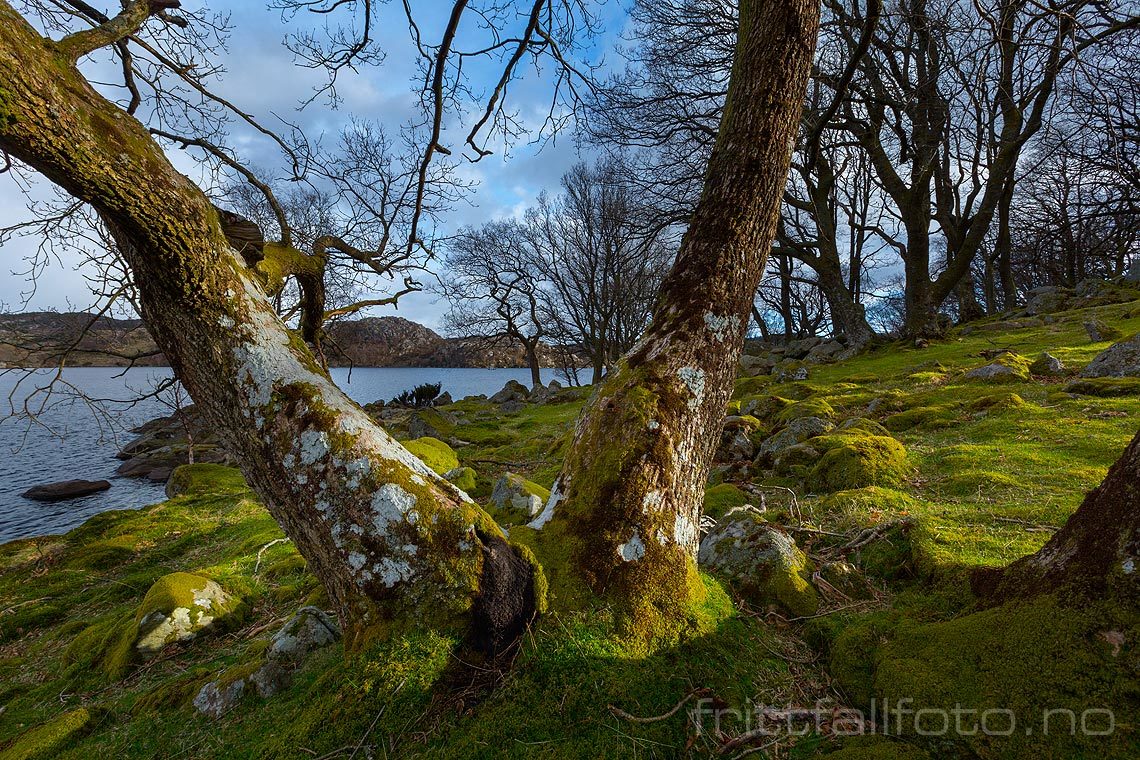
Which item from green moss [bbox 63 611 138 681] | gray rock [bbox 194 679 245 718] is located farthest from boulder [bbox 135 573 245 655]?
gray rock [bbox 194 679 245 718]

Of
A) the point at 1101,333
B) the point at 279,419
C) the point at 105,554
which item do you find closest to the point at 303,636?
the point at 279,419

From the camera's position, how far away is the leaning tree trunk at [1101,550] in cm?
143

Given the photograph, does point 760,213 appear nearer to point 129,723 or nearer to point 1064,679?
point 1064,679

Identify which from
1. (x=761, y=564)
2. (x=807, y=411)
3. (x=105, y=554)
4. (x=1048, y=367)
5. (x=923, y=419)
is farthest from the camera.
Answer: (x=1048, y=367)

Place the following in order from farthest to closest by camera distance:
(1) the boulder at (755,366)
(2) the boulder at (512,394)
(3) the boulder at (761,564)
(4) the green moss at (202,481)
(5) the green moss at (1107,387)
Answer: (2) the boulder at (512,394) → (1) the boulder at (755,366) → (4) the green moss at (202,481) → (5) the green moss at (1107,387) → (3) the boulder at (761,564)

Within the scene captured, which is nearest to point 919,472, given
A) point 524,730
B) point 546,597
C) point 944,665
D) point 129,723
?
point 944,665

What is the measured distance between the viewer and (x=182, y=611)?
11.1 feet

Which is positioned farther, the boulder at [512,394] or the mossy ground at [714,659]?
the boulder at [512,394]

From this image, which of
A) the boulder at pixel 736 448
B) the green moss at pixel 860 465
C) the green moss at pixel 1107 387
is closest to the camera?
the green moss at pixel 860 465

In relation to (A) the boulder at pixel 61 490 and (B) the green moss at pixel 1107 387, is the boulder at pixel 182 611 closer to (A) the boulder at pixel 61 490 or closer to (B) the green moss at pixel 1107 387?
(B) the green moss at pixel 1107 387

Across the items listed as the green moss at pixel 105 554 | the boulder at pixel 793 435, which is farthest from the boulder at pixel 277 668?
the green moss at pixel 105 554

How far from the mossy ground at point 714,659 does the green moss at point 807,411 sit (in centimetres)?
95

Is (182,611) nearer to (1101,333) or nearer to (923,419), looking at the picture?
(923,419)

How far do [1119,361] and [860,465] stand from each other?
482 centimetres
